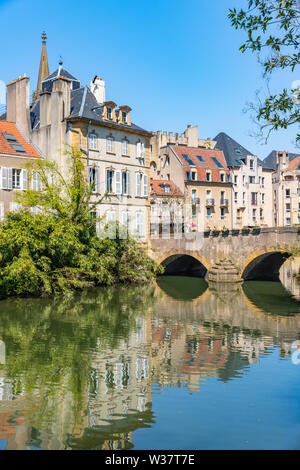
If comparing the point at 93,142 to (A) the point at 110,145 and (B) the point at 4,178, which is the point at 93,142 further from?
(B) the point at 4,178

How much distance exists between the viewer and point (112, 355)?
14.0 meters

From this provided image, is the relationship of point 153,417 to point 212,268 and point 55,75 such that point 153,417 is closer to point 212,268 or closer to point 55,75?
point 212,268

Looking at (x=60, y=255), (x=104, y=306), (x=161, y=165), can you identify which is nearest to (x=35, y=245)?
(x=60, y=255)

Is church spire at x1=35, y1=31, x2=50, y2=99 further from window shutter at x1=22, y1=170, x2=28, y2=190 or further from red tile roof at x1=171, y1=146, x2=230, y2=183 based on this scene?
window shutter at x1=22, y1=170, x2=28, y2=190

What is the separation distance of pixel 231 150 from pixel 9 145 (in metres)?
32.0

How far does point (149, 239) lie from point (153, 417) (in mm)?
30456

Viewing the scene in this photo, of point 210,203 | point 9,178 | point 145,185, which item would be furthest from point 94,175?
point 210,203

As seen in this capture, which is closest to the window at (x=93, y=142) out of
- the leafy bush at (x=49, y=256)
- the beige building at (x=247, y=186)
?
the leafy bush at (x=49, y=256)

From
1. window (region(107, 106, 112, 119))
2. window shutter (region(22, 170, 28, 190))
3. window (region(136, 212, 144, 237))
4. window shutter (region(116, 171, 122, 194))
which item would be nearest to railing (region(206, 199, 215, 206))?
window (region(136, 212, 144, 237))

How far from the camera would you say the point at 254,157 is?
5656cm

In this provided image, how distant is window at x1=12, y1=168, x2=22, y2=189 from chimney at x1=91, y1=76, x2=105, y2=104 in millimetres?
11242

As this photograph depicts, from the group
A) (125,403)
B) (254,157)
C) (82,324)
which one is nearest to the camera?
(125,403)

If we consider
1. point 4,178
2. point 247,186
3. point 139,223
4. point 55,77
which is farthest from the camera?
point 247,186

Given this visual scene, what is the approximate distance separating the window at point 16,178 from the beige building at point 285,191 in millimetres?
38103
